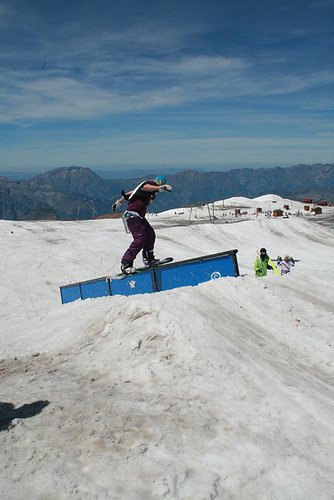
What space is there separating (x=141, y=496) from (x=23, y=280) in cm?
2187

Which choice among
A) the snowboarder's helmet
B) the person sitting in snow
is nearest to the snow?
the snowboarder's helmet

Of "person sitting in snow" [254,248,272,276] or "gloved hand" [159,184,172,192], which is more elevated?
"gloved hand" [159,184,172,192]

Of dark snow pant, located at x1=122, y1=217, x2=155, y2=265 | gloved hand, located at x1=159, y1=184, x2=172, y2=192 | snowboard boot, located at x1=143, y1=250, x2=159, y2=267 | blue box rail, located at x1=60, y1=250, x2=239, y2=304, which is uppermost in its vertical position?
gloved hand, located at x1=159, y1=184, x2=172, y2=192

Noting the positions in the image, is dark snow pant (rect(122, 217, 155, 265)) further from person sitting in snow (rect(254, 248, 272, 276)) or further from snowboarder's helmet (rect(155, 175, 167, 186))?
person sitting in snow (rect(254, 248, 272, 276))

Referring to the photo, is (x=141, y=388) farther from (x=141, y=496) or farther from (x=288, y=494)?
(x=288, y=494)

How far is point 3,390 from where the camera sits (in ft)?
19.8

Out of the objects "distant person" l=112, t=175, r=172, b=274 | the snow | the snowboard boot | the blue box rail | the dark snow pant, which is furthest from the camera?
the blue box rail

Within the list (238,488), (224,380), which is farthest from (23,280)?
(238,488)

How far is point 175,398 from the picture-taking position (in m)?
5.23

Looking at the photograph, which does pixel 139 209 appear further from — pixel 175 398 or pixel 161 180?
pixel 175 398

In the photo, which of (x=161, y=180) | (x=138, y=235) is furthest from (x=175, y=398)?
(x=161, y=180)

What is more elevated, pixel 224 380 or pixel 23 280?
pixel 224 380

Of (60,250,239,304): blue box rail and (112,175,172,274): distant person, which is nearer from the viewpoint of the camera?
(112,175,172,274): distant person

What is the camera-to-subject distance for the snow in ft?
12.5
